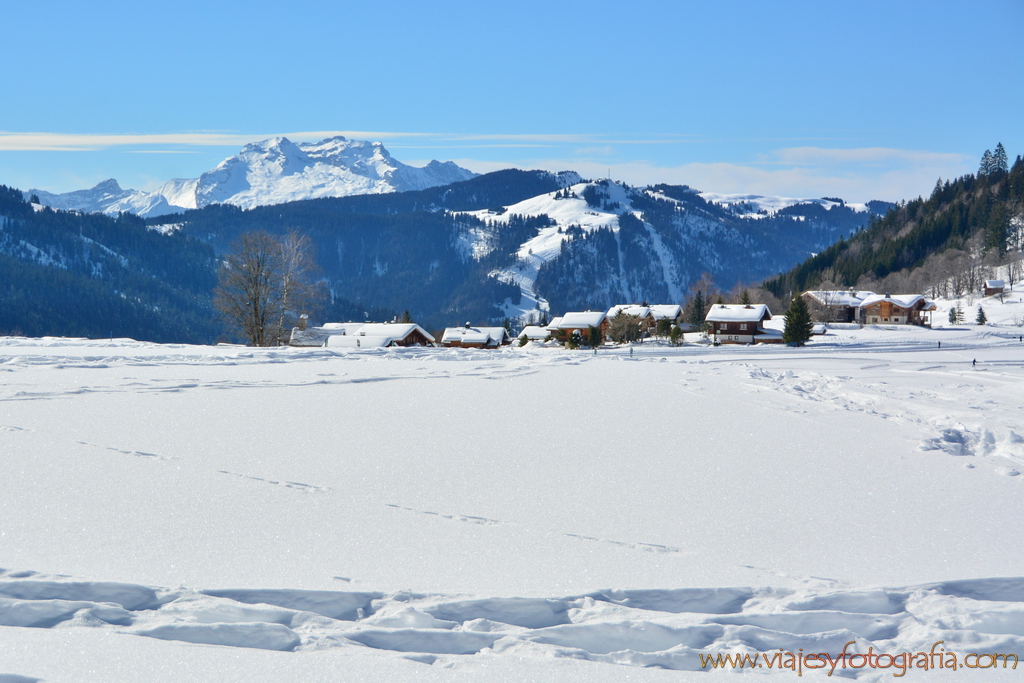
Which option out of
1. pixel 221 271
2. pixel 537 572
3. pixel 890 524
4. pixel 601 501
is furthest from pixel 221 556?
pixel 221 271

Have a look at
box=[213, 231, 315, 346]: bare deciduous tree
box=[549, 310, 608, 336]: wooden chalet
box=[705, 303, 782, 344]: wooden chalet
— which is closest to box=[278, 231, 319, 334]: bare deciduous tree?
box=[213, 231, 315, 346]: bare deciduous tree

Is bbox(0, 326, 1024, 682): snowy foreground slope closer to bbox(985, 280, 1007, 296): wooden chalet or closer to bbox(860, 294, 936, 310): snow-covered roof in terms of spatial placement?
bbox(860, 294, 936, 310): snow-covered roof

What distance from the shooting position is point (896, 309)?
91.9m

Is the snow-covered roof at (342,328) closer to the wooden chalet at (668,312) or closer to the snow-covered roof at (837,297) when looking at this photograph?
the wooden chalet at (668,312)

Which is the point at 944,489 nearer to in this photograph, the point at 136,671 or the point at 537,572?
the point at 537,572

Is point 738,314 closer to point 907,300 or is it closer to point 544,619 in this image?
point 907,300

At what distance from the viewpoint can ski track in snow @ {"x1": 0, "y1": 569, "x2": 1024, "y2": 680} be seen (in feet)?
16.0

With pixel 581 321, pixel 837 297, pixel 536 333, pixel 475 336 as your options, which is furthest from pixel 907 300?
pixel 475 336

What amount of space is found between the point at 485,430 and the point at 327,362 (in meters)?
13.7

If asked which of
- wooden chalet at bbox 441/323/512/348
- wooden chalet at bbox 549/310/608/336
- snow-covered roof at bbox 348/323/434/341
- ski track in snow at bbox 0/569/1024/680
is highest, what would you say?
wooden chalet at bbox 549/310/608/336

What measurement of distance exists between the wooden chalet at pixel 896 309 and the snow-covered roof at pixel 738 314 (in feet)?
85.1

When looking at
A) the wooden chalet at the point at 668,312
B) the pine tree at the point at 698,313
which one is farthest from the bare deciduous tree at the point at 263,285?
the wooden chalet at the point at 668,312

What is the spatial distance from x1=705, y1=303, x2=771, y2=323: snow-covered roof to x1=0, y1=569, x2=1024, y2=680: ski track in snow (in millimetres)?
72906

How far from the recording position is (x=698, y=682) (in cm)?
458
